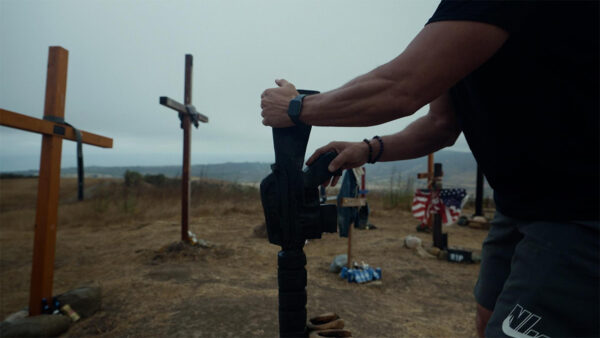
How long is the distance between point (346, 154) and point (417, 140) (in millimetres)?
463

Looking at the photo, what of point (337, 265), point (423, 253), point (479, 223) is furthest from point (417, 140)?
point (479, 223)

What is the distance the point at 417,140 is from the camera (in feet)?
5.81

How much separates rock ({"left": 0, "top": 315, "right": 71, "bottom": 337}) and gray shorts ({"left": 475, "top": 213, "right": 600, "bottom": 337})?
3.72m

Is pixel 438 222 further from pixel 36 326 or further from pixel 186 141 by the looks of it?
pixel 36 326

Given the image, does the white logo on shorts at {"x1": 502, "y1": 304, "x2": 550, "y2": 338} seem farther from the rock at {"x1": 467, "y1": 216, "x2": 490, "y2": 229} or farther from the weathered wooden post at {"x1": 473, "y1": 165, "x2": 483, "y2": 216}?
the weathered wooden post at {"x1": 473, "y1": 165, "x2": 483, "y2": 216}

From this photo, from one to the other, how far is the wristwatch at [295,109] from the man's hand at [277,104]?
36mm

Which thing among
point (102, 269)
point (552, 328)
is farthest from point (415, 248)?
point (552, 328)

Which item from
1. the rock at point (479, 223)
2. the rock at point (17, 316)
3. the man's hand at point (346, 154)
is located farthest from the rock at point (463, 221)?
the rock at point (17, 316)

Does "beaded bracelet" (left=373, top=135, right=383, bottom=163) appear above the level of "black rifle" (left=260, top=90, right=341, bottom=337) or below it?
above

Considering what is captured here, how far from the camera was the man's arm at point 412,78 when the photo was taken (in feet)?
3.14

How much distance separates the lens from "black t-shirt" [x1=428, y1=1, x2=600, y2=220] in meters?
0.94

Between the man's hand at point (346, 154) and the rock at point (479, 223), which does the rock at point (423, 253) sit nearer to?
the rock at point (479, 223)

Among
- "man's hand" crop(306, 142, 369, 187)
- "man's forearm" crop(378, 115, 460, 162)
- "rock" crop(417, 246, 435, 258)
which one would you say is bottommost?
"rock" crop(417, 246, 435, 258)

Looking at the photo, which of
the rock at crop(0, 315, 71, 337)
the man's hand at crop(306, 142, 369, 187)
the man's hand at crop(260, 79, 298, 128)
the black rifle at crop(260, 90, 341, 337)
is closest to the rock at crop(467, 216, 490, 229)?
the man's hand at crop(306, 142, 369, 187)
